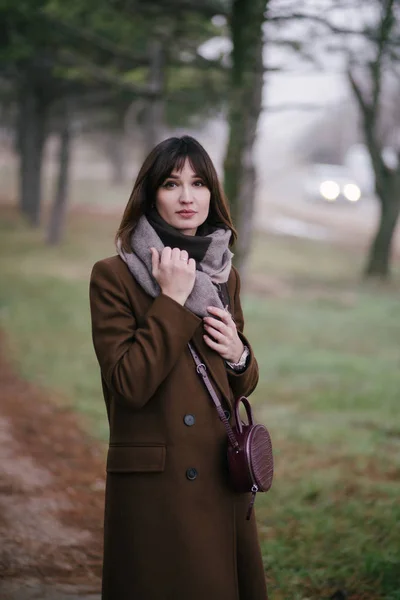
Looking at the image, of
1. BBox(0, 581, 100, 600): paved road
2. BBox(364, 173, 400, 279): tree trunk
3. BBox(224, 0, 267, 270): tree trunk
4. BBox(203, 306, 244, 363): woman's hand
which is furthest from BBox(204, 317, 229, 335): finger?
BBox(364, 173, 400, 279): tree trunk

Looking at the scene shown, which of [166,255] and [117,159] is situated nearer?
A: [166,255]

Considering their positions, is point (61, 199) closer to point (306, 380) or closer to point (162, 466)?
point (306, 380)

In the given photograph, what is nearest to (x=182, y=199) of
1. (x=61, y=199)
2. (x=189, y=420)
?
(x=189, y=420)

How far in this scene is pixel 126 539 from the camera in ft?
8.21

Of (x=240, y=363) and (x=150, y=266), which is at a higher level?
(x=150, y=266)

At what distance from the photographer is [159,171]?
255 centimetres

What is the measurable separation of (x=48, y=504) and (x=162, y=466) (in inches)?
125

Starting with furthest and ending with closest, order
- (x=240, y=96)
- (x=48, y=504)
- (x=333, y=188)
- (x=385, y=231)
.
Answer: (x=333, y=188) → (x=385, y=231) → (x=240, y=96) → (x=48, y=504)

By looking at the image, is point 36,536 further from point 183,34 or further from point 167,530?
point 183,34

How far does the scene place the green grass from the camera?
461 cm

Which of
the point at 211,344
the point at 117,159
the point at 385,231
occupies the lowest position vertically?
Result: the point at 385,231

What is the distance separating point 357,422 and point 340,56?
17.0 feet

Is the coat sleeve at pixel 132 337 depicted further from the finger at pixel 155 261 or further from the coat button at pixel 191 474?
the coat button at pixel 191 474

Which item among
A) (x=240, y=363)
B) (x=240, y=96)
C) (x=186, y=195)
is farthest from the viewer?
(x=240, y=96)
